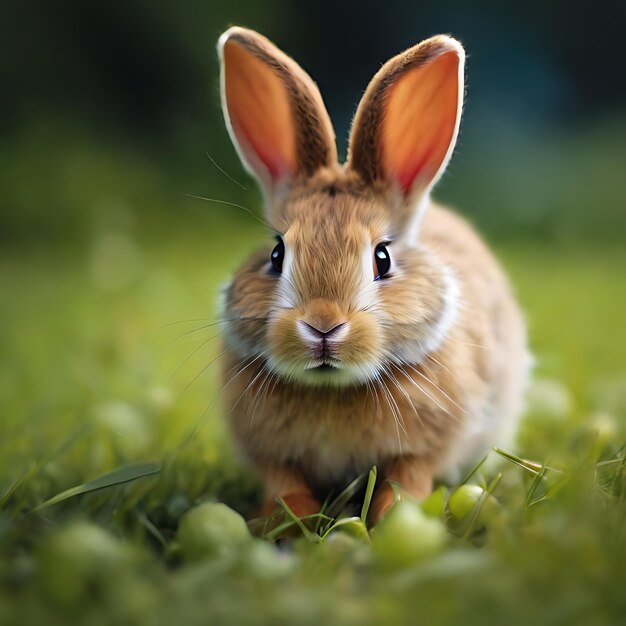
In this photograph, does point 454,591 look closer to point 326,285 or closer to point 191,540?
point 191,540

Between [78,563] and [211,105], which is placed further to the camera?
[211,105]

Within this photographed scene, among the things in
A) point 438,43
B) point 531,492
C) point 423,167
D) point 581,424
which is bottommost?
point 581,424

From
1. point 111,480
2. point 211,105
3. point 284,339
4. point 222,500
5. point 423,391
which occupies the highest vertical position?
point 211,105

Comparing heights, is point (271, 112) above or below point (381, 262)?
above

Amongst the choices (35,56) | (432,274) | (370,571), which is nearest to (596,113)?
(35,56)

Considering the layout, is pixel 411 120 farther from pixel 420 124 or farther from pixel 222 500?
pixel 222 500

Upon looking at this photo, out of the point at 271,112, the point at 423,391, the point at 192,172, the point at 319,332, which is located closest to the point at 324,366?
the point at 319,332
